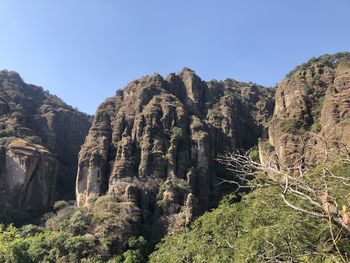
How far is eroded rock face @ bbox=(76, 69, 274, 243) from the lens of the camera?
51031 millimetres

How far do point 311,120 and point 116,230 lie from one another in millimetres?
26074

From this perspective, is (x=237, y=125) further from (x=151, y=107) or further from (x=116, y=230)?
(x=116, y=230)

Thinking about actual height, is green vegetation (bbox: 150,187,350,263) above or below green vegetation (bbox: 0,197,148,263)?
above

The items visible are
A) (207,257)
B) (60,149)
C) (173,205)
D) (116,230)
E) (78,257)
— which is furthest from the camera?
(60,149)

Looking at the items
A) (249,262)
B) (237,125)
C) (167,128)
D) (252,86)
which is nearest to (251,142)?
(237,125)

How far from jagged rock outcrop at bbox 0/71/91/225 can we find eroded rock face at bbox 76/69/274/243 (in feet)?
31.7

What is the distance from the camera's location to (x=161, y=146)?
58812mm

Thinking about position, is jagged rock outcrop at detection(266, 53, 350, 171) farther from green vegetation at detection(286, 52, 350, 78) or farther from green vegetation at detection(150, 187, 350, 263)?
green vegetation at detection(150, 187, 350, 263)

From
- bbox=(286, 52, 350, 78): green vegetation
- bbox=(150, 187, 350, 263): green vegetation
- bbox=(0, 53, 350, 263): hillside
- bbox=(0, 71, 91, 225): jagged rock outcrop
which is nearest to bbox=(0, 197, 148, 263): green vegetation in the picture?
bbox=(0, 53, 350, 263): hillside

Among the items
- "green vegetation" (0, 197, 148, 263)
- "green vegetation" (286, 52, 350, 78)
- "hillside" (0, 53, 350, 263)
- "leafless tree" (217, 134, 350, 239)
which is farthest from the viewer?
"green vegetation" (286, 52, 350, 78)

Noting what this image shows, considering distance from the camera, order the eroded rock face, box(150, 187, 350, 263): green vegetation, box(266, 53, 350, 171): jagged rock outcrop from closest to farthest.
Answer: box(150, 187, 350, 263): green vegetation, box(266, 53, 350, 171): jagged rock outcrop, the eroded rock face

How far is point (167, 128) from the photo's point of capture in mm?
61500

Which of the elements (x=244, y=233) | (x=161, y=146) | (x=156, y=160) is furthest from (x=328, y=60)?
(x=244, y=233)

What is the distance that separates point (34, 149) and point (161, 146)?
839 inches
